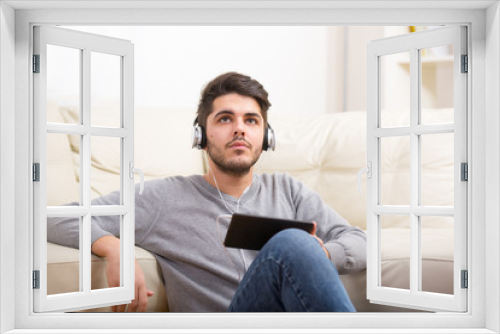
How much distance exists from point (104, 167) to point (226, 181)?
637mm

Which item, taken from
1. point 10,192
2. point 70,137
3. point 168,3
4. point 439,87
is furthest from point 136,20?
point 439,87

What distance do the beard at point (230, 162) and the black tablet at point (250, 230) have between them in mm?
455

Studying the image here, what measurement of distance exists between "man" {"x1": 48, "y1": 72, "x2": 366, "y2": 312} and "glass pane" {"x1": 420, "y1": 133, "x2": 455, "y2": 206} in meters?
0.46

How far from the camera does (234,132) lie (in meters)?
2.96

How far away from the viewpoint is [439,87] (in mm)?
3699

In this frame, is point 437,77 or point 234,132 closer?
point 234,132

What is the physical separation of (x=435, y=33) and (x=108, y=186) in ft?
5.67

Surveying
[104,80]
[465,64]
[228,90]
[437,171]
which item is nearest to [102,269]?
[228,90]

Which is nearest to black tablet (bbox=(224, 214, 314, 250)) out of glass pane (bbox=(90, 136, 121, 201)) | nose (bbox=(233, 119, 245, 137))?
nose (bbox=(233, 119, 245, 137))

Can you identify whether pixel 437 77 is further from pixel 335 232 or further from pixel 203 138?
pixel 203 138

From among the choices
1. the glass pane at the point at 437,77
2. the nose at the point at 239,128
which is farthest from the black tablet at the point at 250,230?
the glass pane at the point at 437,77

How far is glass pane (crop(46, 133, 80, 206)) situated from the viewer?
2496 mm

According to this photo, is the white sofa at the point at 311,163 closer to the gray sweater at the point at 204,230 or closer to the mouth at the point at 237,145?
the gray sweater at the point at 204,230

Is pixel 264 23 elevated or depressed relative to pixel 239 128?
elevated
